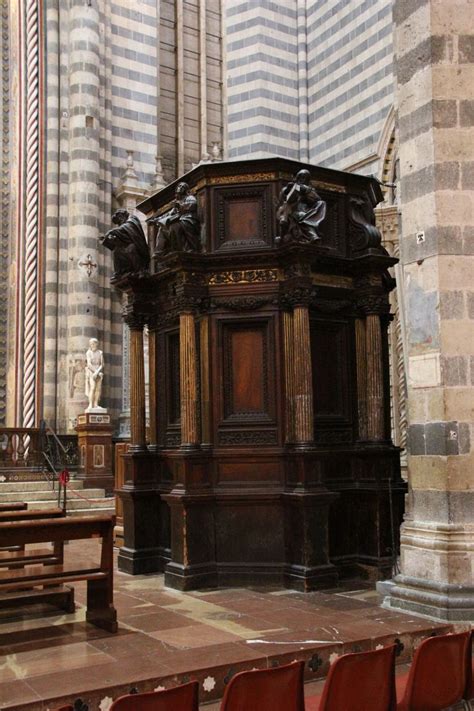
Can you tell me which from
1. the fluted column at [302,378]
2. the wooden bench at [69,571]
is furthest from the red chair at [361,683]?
the fluted column at [302,378]

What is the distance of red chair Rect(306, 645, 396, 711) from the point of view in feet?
12.0

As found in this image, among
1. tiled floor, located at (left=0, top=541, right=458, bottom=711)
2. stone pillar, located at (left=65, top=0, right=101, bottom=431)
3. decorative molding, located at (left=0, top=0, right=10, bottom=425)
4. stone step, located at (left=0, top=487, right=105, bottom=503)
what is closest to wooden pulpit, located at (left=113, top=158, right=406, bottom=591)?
tiled floor, located at (left=0, top=541, right=458, bottom=711)

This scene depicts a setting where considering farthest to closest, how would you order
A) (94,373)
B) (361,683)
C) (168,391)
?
(94,373) → (168,391) → (361,683)

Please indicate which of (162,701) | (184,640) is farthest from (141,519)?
(162,701)

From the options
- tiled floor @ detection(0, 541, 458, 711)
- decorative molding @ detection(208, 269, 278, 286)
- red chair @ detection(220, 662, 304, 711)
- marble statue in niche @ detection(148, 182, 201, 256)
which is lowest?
tiled floor @ detection(0, 541, 458, 711)

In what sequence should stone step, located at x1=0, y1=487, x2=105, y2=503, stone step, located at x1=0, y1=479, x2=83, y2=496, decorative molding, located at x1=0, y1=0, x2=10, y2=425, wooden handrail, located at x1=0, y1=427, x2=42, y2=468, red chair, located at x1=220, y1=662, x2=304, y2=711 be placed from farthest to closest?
1. decorative molding, located at x1=0, y1=0, x2=10, y2=425
2. wooden handrail, located at x1=0, y1=427, x2=42, y2=468
3. stone step, located at x1=0, y1=479, x2=83, y2=496
4. stone step, located at x1=0, y1=487, x2=105, y2=503
5. red chair, located at x1=220, y1=662, x2=304, y2=711

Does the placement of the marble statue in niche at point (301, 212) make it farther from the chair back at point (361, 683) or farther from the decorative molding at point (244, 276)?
the chair back at point (361, 683)

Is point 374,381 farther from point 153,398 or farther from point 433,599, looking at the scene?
point 433,599

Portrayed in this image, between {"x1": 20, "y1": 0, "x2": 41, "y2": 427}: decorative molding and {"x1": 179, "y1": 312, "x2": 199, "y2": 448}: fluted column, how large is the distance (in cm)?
1120

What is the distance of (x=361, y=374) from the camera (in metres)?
8.30

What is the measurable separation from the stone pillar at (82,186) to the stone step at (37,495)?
9.04 feet

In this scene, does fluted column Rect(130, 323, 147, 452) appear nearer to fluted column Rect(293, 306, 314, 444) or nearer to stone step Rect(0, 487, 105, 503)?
fluted column Rect(293, 306, 314, 444)

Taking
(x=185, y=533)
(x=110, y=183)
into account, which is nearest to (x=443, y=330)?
(x=185, y=533)

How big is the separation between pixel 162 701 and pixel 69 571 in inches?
121
